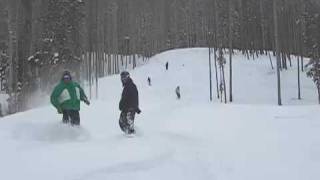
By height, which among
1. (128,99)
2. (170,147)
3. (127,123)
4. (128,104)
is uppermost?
(128,99)

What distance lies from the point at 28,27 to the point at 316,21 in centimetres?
2430

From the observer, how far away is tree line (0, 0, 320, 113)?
4641 centimetres

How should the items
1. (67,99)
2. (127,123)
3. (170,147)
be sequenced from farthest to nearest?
(127,123), (67,99), (170,147)

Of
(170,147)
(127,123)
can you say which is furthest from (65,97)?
(170,147)

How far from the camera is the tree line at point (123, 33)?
152 feet

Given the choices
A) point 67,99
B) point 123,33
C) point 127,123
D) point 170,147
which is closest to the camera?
point 170,147

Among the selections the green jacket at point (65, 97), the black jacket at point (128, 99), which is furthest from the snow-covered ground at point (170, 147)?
the black jacket at point (128, 99)

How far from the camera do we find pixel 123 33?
87.8 metres

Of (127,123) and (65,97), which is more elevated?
(65,97)

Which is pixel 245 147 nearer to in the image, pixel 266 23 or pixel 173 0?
pixel 266 23

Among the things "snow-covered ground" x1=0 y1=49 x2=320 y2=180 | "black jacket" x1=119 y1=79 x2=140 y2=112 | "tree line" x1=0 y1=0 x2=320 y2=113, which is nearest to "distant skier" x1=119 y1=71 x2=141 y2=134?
"black jacket" x1=119 y1=79 x2=140 y2=112

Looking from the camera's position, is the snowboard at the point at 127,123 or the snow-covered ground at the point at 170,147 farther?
the snowboard at the point at 127,123

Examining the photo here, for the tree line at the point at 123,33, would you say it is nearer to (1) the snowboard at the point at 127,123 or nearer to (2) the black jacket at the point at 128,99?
(2) the black jacket at the point at 128,99

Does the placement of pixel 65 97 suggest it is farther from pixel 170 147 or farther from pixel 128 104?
pixel 170 147
